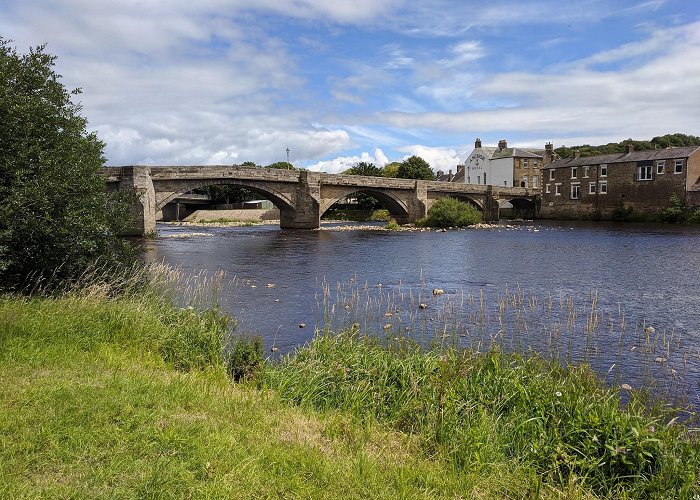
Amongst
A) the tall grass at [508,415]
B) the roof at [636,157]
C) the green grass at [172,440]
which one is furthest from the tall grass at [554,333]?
the roof at [636,157]

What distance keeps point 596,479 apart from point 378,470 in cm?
248

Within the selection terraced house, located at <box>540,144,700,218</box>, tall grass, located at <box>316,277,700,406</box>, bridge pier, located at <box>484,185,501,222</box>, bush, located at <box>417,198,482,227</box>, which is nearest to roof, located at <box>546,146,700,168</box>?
terraced house, located at <box>540,144,700,218</box>

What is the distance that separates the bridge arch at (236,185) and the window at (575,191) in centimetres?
4375

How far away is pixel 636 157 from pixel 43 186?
238 ft

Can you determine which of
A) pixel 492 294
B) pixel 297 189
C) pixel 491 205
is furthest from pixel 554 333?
pixel 491 205

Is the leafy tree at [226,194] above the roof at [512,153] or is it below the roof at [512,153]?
below

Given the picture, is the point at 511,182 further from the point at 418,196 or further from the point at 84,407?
the point at 84,407

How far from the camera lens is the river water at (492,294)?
11.4 m

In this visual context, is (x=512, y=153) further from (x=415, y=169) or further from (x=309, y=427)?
(x=309, y=427)

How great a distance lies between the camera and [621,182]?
224ft

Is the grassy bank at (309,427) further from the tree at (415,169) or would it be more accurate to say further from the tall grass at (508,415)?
the tree at (415,169)

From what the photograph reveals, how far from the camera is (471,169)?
353ft

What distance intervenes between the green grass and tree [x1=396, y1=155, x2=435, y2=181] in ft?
310

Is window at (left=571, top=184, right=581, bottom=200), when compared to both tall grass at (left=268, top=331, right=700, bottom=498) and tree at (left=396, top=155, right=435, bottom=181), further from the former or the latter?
tall grass at (left=268, top=331, right=700, bottom=498)
